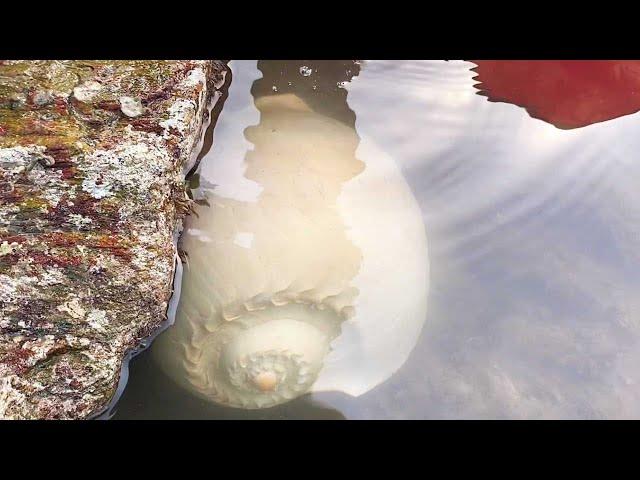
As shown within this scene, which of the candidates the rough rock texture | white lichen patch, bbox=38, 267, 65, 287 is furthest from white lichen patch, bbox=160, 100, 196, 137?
white lichen patch, bbox=38, 267, 65, 287

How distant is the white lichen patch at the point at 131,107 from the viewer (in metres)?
2.08

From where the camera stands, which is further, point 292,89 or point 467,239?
point 292,89

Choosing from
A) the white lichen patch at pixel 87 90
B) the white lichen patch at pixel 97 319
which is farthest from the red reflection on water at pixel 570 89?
the white lichen patch at pixel 97 319

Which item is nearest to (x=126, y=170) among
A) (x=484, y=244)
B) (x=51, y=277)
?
(x=51, y=277)

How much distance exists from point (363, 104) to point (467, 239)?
95 centimetres

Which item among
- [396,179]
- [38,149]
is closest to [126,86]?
[38,149]

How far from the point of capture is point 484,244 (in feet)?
8.82

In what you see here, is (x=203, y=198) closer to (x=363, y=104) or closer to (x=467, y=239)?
(x=363, y=104)

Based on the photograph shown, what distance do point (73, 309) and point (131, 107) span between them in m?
0.79

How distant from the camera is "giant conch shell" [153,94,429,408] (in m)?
2.27

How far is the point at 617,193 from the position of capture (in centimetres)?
286

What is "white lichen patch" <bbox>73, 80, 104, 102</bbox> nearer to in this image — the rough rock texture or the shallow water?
the rough rock texture

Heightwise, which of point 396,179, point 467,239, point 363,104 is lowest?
point 467,239

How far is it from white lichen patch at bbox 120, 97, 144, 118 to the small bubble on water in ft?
3.75
